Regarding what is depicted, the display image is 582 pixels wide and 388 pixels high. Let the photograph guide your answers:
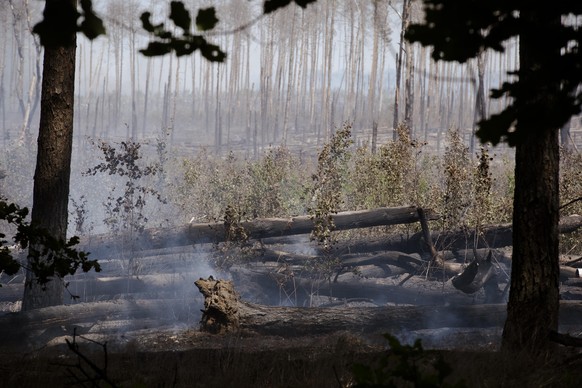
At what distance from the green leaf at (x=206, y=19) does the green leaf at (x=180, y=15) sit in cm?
4

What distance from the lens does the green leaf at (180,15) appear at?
1942 millimetres

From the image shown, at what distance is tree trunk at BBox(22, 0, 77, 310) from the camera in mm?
7484

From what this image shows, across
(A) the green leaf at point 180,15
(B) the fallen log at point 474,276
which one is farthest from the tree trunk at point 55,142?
(A) the green leaf at point 180,15

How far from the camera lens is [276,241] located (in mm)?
11719

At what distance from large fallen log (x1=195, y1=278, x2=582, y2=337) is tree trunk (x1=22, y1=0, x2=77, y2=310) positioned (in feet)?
5.99

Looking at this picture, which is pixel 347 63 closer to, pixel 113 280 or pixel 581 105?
pixel 113 280

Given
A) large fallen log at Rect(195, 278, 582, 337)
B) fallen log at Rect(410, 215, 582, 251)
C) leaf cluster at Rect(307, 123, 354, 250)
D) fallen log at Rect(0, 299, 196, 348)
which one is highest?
leaf cluster at Rect(307, 123, 354, 250)

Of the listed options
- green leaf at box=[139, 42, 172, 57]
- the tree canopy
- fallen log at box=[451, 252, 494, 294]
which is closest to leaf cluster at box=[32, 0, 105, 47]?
green leaf at box=[139, 42, 172, 57]

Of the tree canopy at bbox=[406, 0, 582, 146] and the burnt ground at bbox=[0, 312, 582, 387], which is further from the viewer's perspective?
the burnt ground at bbox=[0, 312, 582, 387]

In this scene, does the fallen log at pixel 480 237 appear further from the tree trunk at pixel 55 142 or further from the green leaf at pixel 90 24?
the green leaf at pixel 90 24

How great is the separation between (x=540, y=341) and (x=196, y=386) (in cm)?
254

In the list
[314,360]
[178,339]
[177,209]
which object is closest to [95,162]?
[177,209]

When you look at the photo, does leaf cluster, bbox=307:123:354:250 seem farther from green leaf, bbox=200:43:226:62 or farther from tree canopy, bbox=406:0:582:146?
tree canopy, bbox=406:0:582:146

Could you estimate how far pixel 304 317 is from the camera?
24.5 feet
